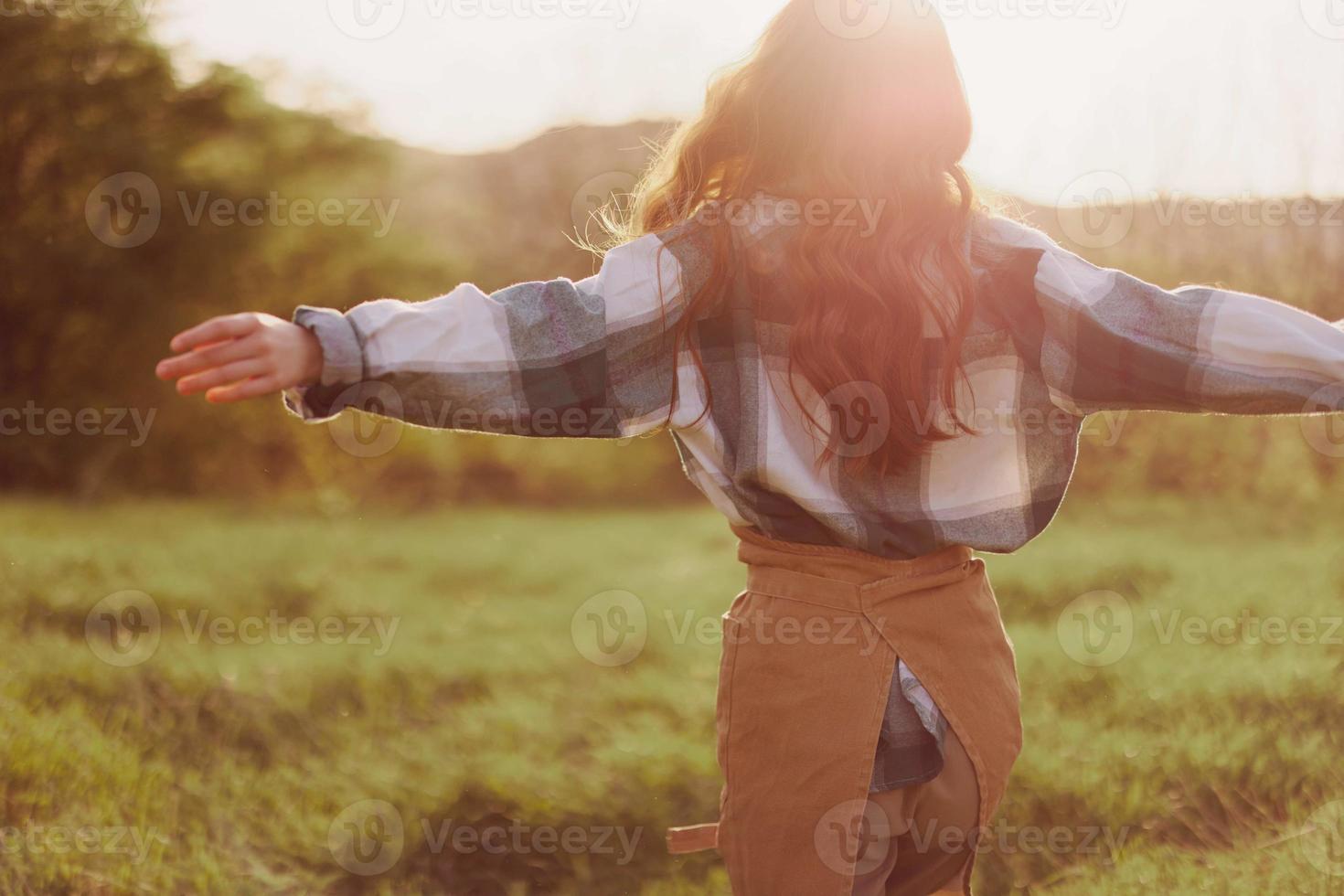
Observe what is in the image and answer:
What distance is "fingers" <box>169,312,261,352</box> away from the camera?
1.22 m

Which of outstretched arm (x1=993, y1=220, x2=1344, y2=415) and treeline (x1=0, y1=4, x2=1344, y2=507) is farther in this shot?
treeline (x1=0, y1=4, x2=1344, y2=507)

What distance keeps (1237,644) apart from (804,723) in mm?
Answer: 3907

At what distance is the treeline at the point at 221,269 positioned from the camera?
9219mm

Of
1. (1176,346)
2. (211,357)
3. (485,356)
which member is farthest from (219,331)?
(1176,346)

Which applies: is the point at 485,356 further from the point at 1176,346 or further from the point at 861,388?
the point at 1176,346

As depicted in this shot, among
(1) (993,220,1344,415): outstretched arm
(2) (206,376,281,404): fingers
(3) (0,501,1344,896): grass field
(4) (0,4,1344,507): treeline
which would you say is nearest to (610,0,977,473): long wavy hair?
(1) (993,220,1344,415): outstretched arm

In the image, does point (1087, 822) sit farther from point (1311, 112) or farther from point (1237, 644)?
point (1311, 112)

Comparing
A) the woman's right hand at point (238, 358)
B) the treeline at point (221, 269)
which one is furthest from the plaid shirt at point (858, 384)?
the treeline at point (221, 269)

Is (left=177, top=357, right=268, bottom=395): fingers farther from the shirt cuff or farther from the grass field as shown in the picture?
the grass field

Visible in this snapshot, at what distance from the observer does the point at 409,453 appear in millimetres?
11953

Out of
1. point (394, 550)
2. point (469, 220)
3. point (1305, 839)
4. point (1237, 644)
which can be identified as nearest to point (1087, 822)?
point (1305, 839)

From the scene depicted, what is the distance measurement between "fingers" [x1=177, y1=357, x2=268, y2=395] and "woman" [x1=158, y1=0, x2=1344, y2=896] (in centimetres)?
26

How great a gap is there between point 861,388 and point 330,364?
71 cm

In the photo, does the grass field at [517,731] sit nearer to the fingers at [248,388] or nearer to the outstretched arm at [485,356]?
the outstretched arm at [485,356]
